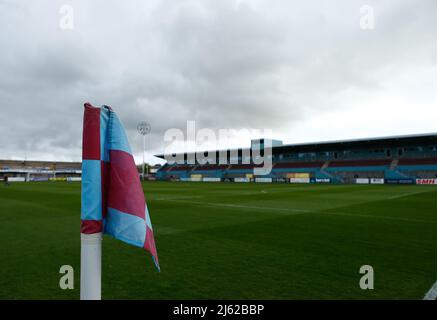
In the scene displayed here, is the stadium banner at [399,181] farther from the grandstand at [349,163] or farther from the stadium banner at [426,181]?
the stadium banner at [426,181]

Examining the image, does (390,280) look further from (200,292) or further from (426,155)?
(426,155)

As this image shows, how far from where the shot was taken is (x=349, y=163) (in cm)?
6725

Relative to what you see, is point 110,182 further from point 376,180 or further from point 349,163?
point 349,163

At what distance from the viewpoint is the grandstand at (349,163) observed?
57.4 m

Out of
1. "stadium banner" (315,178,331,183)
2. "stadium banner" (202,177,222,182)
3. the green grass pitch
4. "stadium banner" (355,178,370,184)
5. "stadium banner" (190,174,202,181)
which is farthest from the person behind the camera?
"stadium banner" (190,174,202,181)

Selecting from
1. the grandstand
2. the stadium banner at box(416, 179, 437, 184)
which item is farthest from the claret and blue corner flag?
the grandstand

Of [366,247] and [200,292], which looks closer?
[200,292]

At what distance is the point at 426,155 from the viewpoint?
196ft

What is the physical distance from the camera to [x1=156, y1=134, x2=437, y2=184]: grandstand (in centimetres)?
5741

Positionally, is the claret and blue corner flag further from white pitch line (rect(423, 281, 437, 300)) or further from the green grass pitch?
white pitch line (rect(423, 281, 437, 300))

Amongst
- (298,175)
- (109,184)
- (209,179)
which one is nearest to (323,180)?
(298,175)

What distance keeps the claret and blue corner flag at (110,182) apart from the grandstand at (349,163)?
62.1m
